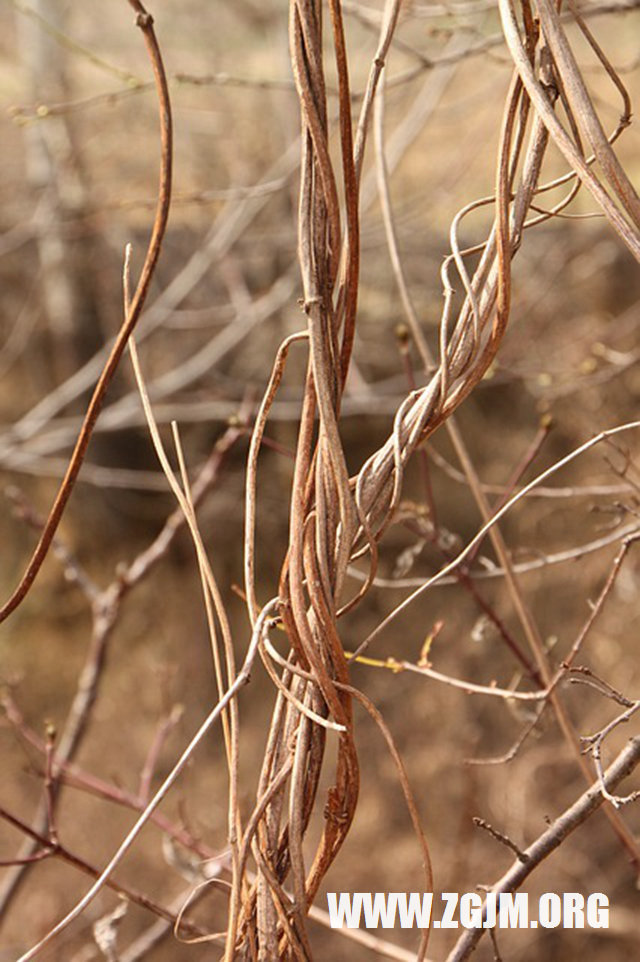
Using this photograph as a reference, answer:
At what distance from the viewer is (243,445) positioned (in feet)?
12.4


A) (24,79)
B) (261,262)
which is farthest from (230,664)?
(24,79)

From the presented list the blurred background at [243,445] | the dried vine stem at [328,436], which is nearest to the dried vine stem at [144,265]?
the dried vine stem at [328,436]

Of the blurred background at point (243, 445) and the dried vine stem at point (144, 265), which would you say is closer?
the dried vine stem at point (144, 265)

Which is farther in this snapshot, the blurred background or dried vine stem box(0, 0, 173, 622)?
the blurred background

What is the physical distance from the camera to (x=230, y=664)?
0.54 meters

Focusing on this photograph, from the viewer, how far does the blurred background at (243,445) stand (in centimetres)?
323

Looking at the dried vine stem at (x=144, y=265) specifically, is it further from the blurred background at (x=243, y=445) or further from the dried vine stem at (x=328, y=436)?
the blurred background at (x=243, y=445)

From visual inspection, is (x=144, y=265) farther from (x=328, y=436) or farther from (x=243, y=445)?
(x=243, y=445)

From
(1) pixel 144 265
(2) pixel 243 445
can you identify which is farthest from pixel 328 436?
(2) pixel 243 445

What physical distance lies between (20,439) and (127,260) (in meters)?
2.13

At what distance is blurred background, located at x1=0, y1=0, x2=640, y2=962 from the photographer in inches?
127

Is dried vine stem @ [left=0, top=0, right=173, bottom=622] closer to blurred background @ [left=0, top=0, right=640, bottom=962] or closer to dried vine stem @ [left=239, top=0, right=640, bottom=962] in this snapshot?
dried vine stem @ [left=239, top=0, right=640, bottom=962]

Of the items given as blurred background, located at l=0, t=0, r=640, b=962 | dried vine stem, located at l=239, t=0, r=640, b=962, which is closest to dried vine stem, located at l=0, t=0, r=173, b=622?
dried vine stem, located at l=239, t=0, r=640, b=962

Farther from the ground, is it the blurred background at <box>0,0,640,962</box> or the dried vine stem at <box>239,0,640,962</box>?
the blurred background at <box>0,0,640,962</box>
